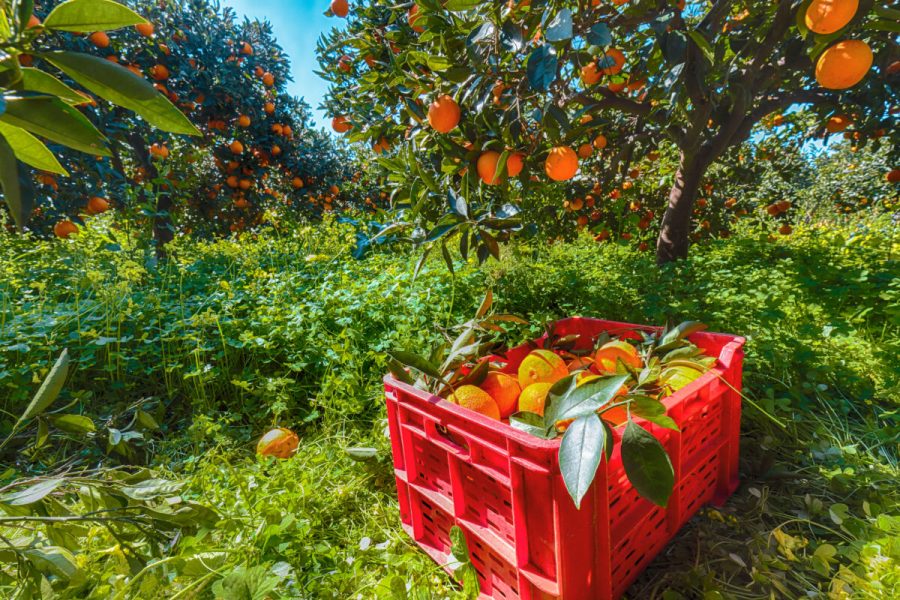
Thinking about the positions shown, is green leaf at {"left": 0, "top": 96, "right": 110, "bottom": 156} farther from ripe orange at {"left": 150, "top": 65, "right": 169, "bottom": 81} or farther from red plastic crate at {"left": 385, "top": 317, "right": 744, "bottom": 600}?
ripe orange at {"left": 150, "top": 65, "right": 169, "bottom": 81}

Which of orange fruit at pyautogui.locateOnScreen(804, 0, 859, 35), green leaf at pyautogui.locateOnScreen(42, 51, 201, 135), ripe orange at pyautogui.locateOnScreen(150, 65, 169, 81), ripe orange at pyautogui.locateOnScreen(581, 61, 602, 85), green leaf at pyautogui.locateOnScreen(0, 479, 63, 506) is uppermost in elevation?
ripe orange at pyautogui.locateOnScreen(150, 65, 169, 81)

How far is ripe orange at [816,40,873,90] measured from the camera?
1012mm

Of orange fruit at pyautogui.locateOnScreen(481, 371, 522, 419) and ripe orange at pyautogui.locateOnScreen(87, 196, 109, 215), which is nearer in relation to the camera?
orange fruit at pyautogui.locateOnScreen(481, 371, 522, 419)

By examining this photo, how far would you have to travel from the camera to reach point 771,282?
6.66ft

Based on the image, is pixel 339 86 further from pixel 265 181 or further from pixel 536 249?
pixel 265 181

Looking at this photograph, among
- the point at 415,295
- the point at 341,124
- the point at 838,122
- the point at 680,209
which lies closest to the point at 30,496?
the point at 415,295

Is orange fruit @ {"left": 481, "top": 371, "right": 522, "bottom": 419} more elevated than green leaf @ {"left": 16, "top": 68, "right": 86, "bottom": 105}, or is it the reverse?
green leaf @ {"left": 16, "top": 68, "right": 86, "bottom": 105}

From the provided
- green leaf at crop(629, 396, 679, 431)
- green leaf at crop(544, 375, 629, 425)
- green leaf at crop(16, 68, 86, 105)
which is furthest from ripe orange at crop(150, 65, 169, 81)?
green leaf at crop(629, 396, 679, 431)

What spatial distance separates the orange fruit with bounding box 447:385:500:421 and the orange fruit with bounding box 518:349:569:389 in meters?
0.18

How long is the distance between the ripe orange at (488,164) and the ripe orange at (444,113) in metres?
0.12

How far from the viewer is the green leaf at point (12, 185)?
26 centimetres

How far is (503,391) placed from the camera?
107 cm

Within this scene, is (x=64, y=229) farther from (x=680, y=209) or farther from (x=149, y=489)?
(x=680, y=209)

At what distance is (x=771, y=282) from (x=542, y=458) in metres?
1.98
